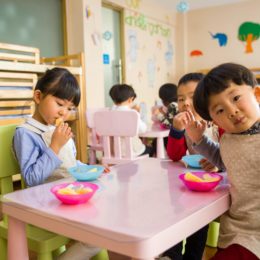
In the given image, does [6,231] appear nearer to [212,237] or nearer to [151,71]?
[212,237]

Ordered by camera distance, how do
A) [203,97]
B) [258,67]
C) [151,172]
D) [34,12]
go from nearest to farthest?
[203,97] < [151,172] < [34,12] < [258,67]

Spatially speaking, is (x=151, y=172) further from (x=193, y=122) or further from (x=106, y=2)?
(x=106, y=2)

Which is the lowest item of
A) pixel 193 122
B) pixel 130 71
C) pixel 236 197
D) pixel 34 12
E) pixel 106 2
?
pixel 236 197

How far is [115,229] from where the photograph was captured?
22.7 inches

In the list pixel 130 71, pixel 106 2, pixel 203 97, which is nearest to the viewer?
pixel 203 97

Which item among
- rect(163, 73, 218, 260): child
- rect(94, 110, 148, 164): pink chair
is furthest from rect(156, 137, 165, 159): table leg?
rect(163, 73, 218, 260): child

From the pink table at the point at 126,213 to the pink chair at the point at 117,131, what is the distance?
123cm

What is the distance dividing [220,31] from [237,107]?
5.20m

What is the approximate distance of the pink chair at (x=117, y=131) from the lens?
86.4 inches

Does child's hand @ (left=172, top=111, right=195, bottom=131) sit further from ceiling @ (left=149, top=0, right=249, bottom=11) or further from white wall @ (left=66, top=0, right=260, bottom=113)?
ceiling @ (left=149, top=0, right=249, bottom=11)

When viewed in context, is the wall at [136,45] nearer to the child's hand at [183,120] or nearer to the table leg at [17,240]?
the child's hand at [183,120]

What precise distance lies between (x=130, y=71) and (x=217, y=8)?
6.89 ft

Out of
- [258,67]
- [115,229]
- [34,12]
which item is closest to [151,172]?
[115,229]

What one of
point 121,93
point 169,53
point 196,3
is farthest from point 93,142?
point 196,3
